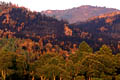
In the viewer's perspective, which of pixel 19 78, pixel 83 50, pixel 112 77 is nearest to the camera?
pixel 112 77

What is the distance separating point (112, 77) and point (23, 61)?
36266 millimetres

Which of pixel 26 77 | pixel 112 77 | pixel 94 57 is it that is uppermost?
pixel 94 57

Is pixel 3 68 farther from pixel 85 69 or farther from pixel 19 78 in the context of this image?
pixel 85 69

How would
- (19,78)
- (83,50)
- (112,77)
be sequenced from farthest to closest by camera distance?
(83,50), (19,78), (112,77)

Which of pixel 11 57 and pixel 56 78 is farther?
pixel 11 57

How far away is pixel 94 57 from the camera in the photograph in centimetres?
7000

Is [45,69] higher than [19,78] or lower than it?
higher

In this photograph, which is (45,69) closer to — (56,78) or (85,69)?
(56,78)

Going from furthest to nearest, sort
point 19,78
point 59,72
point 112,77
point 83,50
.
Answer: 1. point 83,50
2. point 19,78
3. point 59,72
4. point 112,77

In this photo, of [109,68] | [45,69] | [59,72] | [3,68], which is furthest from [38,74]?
[109,68]

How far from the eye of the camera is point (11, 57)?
264 feet

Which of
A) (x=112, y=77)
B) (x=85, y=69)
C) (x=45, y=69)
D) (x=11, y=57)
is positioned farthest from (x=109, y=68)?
(x=11, y=57)

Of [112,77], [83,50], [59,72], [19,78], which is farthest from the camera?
[83,50]

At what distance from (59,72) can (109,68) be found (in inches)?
708
